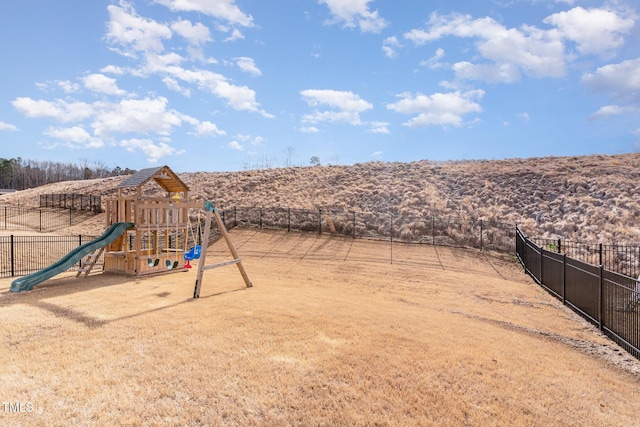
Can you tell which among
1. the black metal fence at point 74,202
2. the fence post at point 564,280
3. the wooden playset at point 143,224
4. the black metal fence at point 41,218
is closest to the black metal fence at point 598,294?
the fence post at point 564,280

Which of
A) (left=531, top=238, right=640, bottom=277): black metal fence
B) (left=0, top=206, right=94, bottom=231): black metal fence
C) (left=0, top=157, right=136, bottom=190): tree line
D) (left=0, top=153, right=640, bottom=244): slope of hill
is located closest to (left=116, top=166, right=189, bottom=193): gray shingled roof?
(left=0, top=153, right=640, bottom=244): slope of hill

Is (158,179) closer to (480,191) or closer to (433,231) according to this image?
(433,231)

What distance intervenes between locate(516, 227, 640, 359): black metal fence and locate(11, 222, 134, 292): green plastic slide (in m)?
15.5

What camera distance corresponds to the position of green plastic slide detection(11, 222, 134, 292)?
36.3 ft

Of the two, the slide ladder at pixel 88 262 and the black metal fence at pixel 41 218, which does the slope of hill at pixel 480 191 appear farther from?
the slide ladder at pixel 88 262

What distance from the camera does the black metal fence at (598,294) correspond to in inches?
323

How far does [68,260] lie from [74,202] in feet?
120

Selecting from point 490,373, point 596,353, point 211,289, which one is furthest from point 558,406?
point 211,289

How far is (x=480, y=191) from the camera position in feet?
104

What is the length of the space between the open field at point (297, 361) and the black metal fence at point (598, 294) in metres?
0.40

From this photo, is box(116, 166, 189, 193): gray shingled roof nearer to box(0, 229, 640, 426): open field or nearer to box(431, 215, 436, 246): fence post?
box(0, 229, 640, 426): open field

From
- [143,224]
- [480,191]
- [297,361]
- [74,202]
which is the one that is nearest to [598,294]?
[297,361]

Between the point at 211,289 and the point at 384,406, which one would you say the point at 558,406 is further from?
the point at 211,289

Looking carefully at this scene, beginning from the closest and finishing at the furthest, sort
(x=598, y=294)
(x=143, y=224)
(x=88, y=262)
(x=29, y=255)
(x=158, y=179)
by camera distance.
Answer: (x=598, y=294) < (x=88, y=262) < (x=143, y=224) < (x=158, y=179) < (x=29, y=255)
